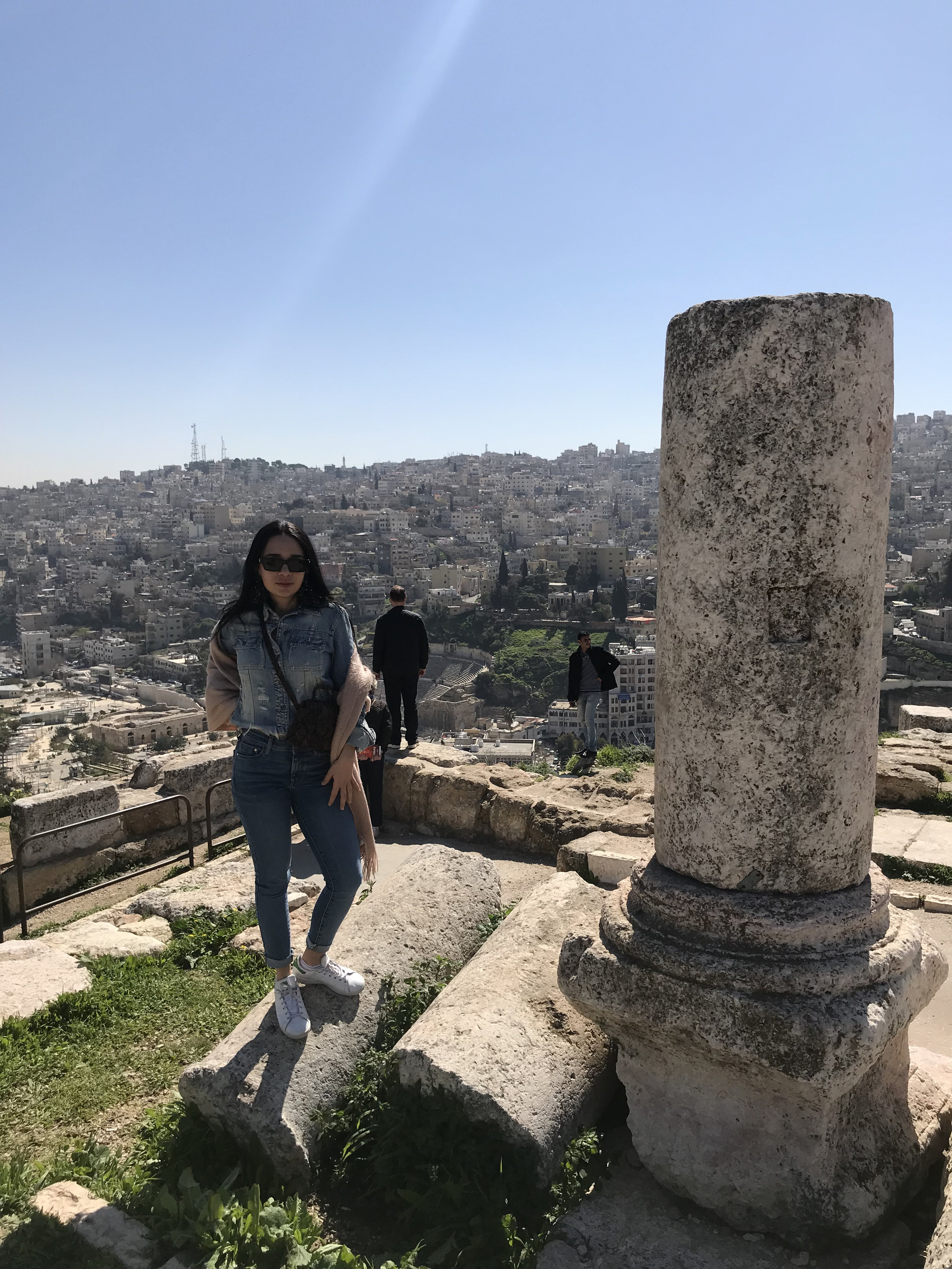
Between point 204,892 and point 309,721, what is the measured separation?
251 centimetres

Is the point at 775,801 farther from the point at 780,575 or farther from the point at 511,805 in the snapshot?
the point at 511,805

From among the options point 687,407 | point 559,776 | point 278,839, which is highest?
point 687,407

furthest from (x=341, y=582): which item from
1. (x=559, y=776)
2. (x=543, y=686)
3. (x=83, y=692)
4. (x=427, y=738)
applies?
(x=559, y=776)

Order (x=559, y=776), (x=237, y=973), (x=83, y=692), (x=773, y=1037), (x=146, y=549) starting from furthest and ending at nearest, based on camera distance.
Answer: (x=146, y=549), (x=83, y=692), (x=559, y=776), (x=237, y=973), (x=773, y=1037)

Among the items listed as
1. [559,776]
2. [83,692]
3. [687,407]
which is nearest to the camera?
[687,407]

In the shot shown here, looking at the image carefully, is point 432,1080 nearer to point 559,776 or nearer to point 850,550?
point 850,550

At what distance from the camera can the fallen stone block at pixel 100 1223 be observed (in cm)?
220

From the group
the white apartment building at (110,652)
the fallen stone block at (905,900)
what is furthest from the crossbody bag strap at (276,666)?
the white apartment building at (110,652)

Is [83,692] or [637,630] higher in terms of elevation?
[637,630]

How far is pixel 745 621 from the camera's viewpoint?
2369 mm

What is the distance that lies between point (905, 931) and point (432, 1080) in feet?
4.56

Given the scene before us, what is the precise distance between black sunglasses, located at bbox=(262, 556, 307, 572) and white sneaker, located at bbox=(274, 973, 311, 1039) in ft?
4.29

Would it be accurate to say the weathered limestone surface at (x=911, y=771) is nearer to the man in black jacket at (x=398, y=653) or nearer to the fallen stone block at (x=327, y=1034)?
the fallen stone block at (x=327, y=1034)

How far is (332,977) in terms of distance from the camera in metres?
2.99
